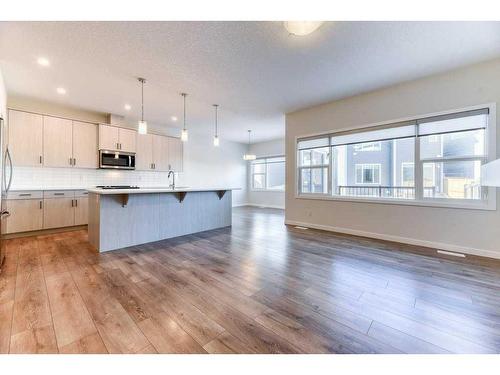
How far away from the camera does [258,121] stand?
6164 mm

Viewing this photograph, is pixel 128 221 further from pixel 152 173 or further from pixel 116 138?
pixel 152 173

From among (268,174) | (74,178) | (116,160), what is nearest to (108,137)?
(116,160)

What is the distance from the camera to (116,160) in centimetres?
526

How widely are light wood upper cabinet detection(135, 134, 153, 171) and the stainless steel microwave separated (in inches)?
6.3

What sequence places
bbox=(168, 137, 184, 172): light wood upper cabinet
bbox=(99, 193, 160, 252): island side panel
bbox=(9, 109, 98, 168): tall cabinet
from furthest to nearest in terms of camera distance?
bbox=(168, 137, 184, 172): light wood upper cabinet
bbox=(9, 109, 98, 168): tall cabinet
bbox=(99, 193, 160, 252): island side panel

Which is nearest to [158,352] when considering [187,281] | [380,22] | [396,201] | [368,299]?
[187,281]

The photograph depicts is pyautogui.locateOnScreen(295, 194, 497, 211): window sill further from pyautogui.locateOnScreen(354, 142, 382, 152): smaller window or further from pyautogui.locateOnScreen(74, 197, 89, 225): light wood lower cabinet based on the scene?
pyautogui.locateOnScreen(74, 197, 89, 225): light wood lower cabinet

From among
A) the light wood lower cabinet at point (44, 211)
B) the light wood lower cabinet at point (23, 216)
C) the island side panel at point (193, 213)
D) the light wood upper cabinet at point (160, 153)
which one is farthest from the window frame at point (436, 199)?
the light wood lower cabinet at point (23, 216)

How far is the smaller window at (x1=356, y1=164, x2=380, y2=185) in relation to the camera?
14.5ft

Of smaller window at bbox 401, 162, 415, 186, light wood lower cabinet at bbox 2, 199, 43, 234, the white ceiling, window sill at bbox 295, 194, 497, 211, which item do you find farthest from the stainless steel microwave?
smaller window at bbox 401, 162, 415, 186

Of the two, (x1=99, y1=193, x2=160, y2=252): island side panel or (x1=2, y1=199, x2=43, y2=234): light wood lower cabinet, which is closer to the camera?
(x1=99, y1=193, x2=160, y2=252): island side panel

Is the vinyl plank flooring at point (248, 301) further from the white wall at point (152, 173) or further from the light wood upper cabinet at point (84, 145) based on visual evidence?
the light wood upper cabinet at point (84, 145)
